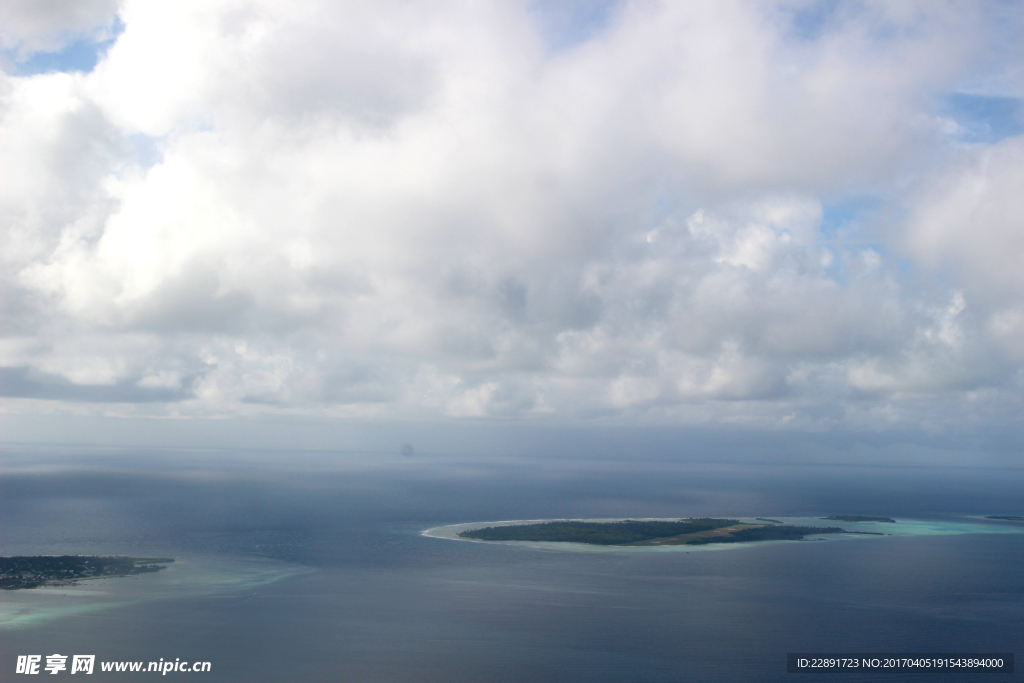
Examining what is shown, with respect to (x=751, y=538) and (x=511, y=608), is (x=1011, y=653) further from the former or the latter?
(x=751, y=538)

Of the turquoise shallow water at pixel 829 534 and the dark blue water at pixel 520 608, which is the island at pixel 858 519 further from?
the dark blue water at pixel 520 608

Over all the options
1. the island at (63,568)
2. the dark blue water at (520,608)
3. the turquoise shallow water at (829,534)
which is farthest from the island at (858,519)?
the island at (63,568)

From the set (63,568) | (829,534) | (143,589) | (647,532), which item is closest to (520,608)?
(143,589)

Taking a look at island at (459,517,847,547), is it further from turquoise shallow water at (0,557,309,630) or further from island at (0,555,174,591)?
island at (0,555,174,591)

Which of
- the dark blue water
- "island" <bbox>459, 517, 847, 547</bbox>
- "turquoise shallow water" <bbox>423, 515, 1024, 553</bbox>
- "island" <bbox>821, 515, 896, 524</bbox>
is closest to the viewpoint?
the dark blue water

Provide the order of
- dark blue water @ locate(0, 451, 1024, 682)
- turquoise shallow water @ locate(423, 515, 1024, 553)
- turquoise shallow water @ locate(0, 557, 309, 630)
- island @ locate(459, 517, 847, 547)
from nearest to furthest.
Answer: dark blue water @ locate(0, 451, 1024, 682)
turquoise shallow water @ locate(0, 557, 309, 630)
turquoise shallow water @ locate(423, 515, 1024, 553)
island @ locate(459, 517, 847, 547)

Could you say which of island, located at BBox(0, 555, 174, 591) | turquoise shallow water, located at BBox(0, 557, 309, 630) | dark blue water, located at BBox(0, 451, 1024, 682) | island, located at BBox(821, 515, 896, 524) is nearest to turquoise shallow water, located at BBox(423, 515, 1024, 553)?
island, located at BBox(821, 515, 896, 524)
